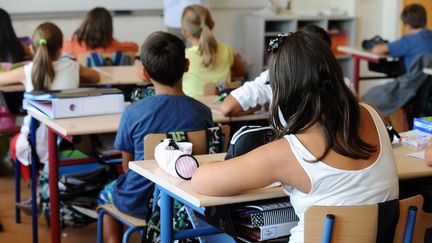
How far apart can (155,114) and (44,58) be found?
123 centimetres

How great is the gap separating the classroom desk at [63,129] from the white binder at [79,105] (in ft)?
0.09

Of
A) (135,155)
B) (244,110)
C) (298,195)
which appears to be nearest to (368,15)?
(244,110)

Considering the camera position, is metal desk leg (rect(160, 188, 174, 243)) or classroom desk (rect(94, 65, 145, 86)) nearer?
metal desk leg (rect(160, 188, 174, 243))

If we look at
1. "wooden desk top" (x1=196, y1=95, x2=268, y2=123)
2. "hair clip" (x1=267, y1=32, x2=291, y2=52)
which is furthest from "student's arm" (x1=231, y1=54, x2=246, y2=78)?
"hair clip" (x1=267, y1=32, x2=291, y2=52)

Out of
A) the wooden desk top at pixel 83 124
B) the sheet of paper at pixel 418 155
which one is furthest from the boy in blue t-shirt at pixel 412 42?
the sheet of paper at pixel 418 155

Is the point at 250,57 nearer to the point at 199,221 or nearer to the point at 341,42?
the point at 341,42

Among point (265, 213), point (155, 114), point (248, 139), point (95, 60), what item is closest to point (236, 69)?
point (95, 60)

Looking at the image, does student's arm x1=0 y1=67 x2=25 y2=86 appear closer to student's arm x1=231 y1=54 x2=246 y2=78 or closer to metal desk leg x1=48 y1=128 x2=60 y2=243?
metal desk leg x1=48 y1=128 x2=60 y2=243

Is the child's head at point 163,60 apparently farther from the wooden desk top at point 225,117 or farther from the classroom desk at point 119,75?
the classroom desk at point 119,75

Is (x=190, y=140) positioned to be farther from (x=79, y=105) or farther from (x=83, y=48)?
(x=83, y=48)

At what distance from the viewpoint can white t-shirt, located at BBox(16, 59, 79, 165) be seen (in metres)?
4.09

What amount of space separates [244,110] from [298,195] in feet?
4.86

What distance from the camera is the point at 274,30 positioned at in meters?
7.80

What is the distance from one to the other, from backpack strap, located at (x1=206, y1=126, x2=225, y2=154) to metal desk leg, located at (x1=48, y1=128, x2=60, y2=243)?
88 centimetres
